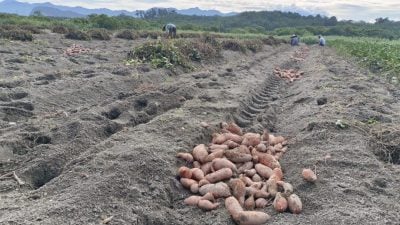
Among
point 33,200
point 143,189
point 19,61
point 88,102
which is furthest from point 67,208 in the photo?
point 19,61

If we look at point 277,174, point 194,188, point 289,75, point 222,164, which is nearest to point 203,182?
point 194,188

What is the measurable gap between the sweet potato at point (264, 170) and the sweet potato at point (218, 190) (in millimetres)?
537

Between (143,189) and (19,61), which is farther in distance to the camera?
(19,61)

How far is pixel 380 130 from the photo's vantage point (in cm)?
530

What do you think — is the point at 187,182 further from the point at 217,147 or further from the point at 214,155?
the point at 217,147

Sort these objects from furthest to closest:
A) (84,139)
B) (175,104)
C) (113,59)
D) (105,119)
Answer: (113,59)
(175,104)
(105,119)
(84,139)

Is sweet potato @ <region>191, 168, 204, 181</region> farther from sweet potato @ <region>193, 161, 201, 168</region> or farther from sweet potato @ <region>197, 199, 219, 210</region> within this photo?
sweet potato @ <region>197, 199, 219, 210</region>

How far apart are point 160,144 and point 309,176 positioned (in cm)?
165

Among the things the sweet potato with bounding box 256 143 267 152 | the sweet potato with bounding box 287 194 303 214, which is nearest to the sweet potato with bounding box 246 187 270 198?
the sweet potato with bounding box 287 194 303 214

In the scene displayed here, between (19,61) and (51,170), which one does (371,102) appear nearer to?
(51,170)

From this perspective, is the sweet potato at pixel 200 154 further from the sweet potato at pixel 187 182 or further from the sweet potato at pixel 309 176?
the sweet potato at pixel 309 176

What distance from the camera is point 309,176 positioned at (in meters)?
3.95

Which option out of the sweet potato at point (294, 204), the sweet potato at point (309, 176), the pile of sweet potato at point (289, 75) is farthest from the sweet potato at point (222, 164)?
the pile of sweet potato at point (289, 75)

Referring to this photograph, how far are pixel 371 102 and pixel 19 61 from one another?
26.4ft
